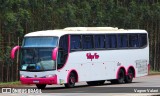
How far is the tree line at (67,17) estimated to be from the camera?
4303 cm

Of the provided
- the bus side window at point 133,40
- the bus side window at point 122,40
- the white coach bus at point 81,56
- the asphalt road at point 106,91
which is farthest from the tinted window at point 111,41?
the asphalt road at point 106,91

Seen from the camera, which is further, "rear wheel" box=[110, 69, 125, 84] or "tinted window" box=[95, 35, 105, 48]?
"rear wheel" box=[110, 69, 125, 84]

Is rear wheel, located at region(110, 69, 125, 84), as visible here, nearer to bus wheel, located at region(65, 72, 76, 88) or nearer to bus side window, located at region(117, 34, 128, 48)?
bus side window, located at region(117, 34, 128, 48)

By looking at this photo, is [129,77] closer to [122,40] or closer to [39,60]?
[122,40]

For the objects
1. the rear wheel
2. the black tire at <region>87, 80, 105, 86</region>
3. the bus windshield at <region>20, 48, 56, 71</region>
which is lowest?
the black tire at <region>87, 80, 105, 86</region>

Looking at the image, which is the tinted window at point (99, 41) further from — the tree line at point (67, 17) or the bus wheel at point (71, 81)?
the tree line at point (67, 17)

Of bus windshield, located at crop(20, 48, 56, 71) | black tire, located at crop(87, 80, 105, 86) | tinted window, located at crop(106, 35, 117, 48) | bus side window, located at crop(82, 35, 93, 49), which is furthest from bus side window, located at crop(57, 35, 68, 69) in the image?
black tire, located at crop(87, 80, 105, 86)

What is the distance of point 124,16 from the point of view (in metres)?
55.2

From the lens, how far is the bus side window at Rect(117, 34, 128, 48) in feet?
115

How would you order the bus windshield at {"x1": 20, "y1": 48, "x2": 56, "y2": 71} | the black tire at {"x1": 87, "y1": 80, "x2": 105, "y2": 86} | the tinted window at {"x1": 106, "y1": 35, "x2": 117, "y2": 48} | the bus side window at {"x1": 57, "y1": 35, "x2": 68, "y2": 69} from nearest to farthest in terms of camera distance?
the bus windshield at {"x1": 20, "y1": 48, "x2": 56, "y2": 71} < the bus side window at {"x1": 57, "y1": 35, "x2": 68, "y2": 69} < the tinted window at {"x1": 106, "y1": 35, "x2": 117, "y2": 48} < the black tire at {"x1": 87, "y1": 80, "x2": 105, "y2": 86}

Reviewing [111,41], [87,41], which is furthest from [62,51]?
[111,41]

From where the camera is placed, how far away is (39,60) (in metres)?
30.0

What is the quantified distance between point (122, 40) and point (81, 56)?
13.6 ft


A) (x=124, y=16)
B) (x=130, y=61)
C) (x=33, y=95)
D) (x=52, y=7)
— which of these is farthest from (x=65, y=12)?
(x=33, y=95)
